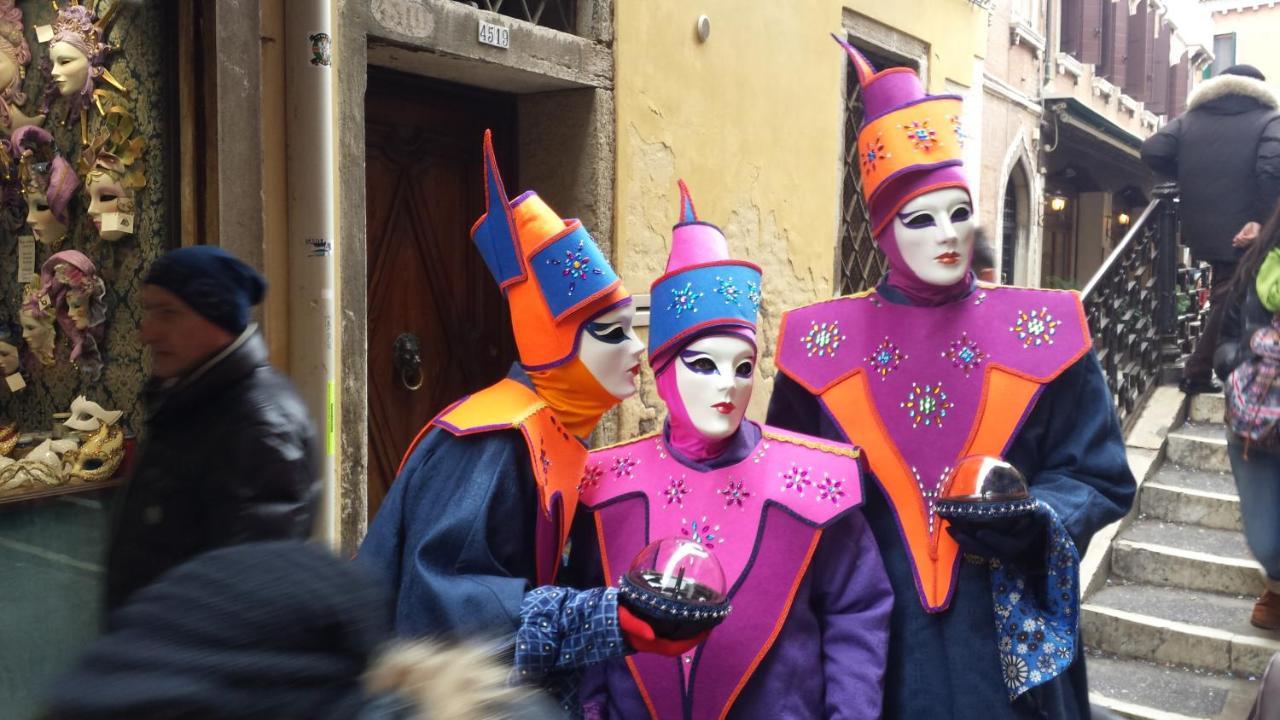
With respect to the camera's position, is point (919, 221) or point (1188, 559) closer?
point (919, 221)

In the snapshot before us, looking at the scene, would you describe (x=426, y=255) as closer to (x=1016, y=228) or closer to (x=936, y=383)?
(x=936, y=383)

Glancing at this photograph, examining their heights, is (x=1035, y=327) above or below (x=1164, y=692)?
above

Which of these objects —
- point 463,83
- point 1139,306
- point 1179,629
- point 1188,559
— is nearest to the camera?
point 1179,629

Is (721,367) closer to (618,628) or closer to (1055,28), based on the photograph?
(618,628)

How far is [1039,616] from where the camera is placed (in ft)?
7.50

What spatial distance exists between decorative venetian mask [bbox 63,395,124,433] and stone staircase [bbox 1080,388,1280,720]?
3365mm

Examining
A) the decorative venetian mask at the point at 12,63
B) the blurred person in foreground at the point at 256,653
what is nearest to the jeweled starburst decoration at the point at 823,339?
the blurred person in foreground at the point at 256,653

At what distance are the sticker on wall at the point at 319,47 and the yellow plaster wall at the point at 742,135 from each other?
5.88 ft

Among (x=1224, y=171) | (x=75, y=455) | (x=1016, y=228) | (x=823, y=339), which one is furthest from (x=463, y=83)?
(x=1016, y=228)

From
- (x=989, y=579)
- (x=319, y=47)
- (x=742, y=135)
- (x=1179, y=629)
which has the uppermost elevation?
(x=742, y=135)

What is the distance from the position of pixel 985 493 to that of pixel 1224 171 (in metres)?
4.51

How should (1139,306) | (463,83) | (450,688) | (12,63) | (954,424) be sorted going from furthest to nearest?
(1139,306) → (463,83) → (12,63) → (954,424) → (450,688)

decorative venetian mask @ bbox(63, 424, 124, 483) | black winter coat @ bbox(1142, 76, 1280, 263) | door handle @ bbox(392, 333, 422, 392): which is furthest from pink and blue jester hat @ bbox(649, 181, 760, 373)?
black winter coat @ bbox(1142, 76, 1280, 263)

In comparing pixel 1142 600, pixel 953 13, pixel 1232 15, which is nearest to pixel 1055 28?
pixel 953 13
